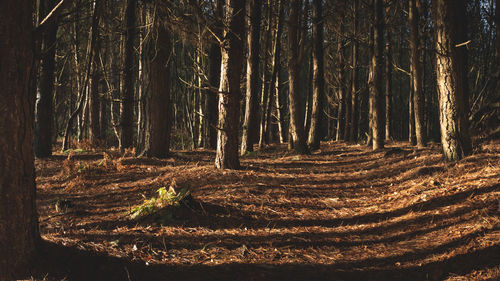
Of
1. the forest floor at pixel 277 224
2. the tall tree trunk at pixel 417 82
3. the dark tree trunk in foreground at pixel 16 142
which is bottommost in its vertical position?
the forest floor at pixel 277 224

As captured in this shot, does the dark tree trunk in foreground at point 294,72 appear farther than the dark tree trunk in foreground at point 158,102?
Yes

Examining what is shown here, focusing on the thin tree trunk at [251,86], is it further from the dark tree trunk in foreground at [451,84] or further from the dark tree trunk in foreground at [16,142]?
the dark tree trunk in foreground at [16,142]

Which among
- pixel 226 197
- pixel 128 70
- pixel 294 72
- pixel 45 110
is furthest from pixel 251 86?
pixel 226 197

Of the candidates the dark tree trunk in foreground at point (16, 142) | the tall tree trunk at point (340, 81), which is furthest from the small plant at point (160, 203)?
the tall tree trunk at point (340, 81)

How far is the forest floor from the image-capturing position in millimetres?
3686

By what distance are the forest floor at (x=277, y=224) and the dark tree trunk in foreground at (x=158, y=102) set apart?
4.32 ft

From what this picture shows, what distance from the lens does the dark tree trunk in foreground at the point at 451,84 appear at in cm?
675

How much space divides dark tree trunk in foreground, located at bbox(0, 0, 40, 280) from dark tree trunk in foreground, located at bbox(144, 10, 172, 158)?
5.89m

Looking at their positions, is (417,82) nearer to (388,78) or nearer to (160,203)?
(388,78)

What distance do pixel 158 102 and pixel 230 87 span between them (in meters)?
2.90

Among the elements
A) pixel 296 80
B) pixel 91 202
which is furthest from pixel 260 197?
pixel 296 80

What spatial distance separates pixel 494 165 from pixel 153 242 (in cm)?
548

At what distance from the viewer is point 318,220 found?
5477 millimetres

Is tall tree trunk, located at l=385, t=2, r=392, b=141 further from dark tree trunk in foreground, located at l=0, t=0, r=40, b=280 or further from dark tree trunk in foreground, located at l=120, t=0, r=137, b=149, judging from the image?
dark tree trunk in foreground, located at l=0, t=0, r=40, b=280
